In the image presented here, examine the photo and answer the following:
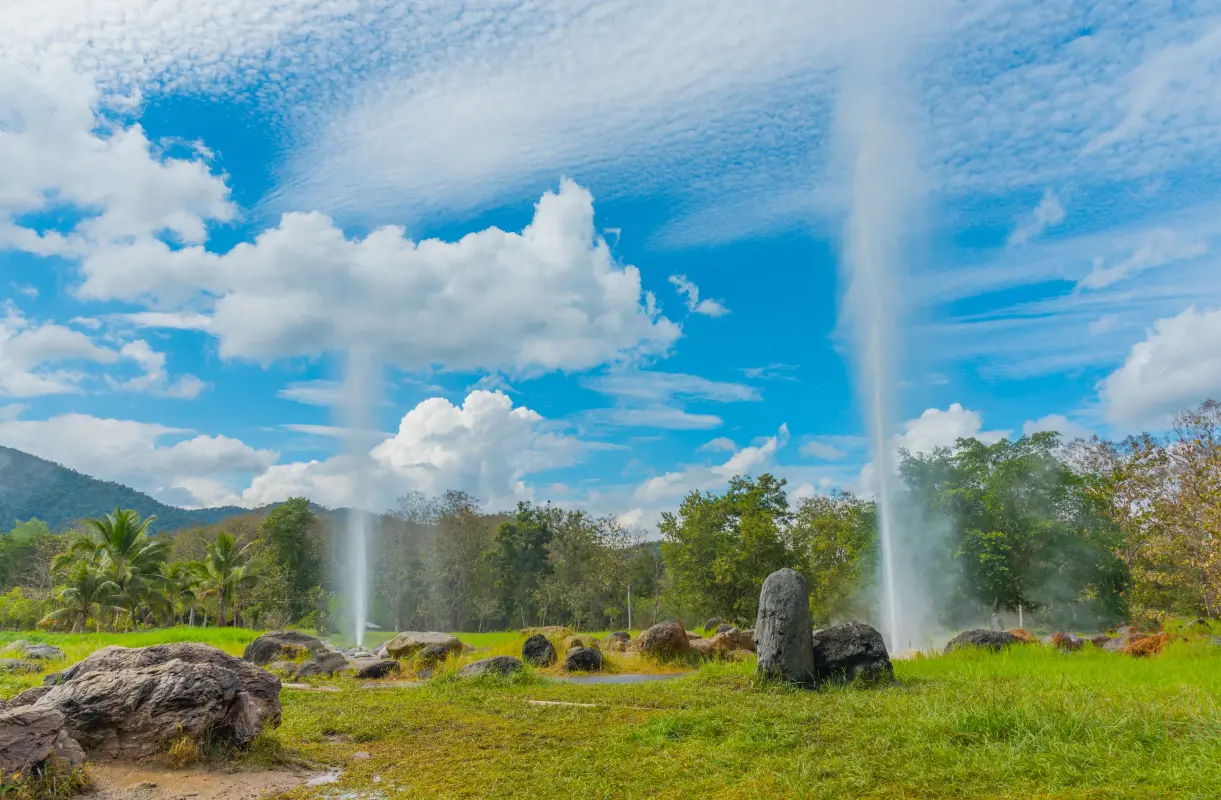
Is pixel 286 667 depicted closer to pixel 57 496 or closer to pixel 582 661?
pixel 582 661

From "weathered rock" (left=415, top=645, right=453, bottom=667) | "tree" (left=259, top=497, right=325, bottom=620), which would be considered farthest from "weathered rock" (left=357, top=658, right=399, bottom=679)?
"tree" (left=259, top=497, right=325, bottom=620)

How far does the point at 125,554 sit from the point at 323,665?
1128 inches

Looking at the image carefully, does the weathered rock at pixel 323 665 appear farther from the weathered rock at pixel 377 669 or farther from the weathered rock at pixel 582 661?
the weathered rock at pixel 582 661

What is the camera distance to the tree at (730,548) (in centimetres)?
3644

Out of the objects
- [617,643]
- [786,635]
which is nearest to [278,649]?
[617,643]

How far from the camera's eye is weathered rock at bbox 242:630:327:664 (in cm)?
1922

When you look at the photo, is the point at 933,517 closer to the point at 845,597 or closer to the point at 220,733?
the point at 845,597

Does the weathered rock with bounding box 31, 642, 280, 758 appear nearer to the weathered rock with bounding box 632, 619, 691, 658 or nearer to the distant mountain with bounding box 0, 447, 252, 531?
the weathered rock with bounding box 632, 619, 691, 658

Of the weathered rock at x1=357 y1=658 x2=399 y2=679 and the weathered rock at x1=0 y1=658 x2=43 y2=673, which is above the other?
the weathered rock at x1=0 y1=658 x2=43 y2=673

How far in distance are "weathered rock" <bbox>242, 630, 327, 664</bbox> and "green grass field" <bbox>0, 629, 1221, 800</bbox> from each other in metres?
6.58

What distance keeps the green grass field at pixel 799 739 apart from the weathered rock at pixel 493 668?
1446 millimetres

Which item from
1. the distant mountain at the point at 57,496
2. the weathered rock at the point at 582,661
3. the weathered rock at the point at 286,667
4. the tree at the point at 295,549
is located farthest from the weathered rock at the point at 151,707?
the distant mountain at the point at 57,496

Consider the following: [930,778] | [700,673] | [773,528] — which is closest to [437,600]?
[773,528]

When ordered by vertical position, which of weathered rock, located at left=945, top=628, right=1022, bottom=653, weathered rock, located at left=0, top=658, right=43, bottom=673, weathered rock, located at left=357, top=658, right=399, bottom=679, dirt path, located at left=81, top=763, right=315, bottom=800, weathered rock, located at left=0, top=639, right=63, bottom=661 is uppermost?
dirt path, located at left=81, top=763, right=315, bottom=800
